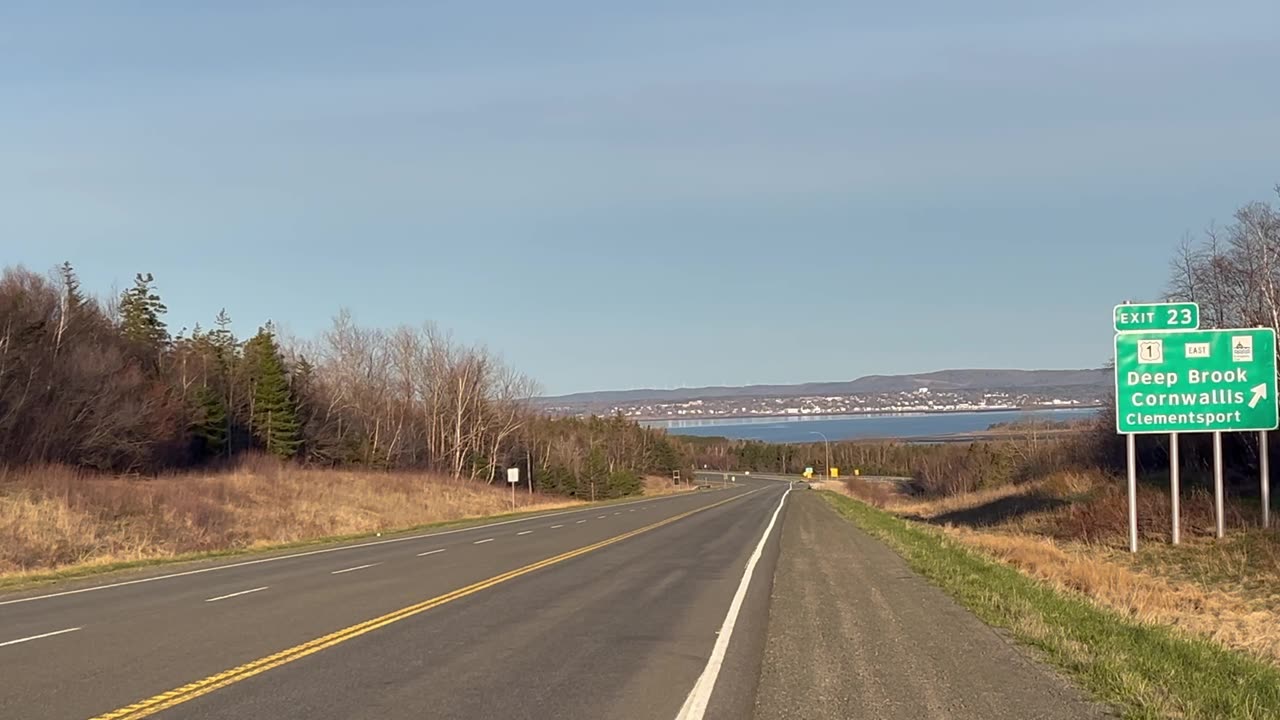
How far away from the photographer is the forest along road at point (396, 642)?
901 cm

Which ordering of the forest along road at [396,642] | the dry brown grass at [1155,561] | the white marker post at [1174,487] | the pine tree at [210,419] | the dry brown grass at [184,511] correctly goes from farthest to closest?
the pine tree at [210,419]
the dry brown grass at [184,511]
the white marker post at [1174,487]
the dry brown grass at [1155,561]
the forest along road at [396,642]

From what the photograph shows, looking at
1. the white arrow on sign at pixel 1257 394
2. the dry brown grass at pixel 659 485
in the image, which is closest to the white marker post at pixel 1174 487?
the white arrow on sign at pixel 1257 394

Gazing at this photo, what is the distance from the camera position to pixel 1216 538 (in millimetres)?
27266

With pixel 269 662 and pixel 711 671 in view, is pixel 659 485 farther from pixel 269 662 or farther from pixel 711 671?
pixel 711 671

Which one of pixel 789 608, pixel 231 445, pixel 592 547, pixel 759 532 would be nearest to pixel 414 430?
pixel 231 445

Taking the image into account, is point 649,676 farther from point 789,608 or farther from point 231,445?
point 231,445

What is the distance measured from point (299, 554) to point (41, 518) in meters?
8.59

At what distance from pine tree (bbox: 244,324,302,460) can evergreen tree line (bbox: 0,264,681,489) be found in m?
0.10

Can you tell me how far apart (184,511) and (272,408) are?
125 ft

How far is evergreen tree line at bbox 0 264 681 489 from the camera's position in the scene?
46.8 m

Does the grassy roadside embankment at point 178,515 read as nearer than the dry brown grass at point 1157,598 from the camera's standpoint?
No

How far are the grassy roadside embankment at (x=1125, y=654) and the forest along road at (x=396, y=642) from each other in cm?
318

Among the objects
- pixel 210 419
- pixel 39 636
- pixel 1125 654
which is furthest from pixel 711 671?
pixel 210 419

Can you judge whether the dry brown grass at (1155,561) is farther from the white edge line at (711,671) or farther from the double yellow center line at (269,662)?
the double yellow center line at (269,662)
